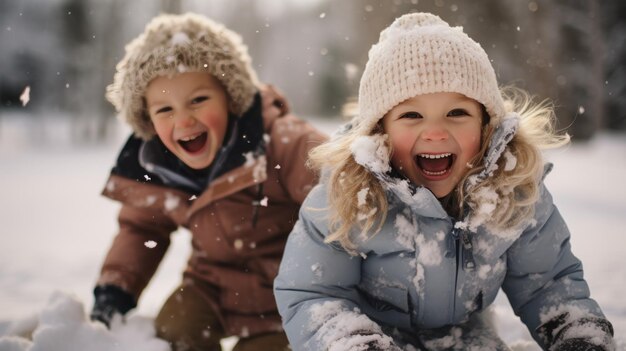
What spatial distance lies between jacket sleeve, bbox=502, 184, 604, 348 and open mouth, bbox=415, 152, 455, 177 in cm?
27

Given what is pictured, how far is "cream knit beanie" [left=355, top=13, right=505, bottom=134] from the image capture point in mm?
1451

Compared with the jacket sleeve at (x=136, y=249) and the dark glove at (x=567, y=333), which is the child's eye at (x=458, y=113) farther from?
the jacket sleeve at (x=136, y=249)

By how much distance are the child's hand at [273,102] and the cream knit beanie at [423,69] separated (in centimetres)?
70

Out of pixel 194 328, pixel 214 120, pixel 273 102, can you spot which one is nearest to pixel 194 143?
pixel 214 120

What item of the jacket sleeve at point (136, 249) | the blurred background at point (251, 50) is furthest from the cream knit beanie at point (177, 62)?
the blurred background at point (251, 50)

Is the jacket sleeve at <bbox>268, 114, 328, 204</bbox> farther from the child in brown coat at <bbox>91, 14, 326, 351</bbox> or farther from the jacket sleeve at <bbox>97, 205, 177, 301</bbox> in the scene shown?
the jacket sleeve at <bbox>97, 205, 177, 301</bbox>

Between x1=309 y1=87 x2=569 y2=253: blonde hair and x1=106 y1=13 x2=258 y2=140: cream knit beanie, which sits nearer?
x1=309 y1=87 x2=569 y2=253: blonde hair

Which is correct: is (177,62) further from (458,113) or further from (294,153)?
(458,113)

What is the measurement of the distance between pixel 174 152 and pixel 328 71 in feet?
48.7

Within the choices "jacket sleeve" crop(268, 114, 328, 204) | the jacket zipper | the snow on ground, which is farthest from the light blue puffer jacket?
"jacket sleeve" crop(268, 114, 328, 204)

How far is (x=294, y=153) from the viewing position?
2.09 metres

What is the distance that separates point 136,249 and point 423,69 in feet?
4.47

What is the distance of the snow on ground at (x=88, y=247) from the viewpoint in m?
1.92

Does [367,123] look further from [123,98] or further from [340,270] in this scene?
[123,98]
